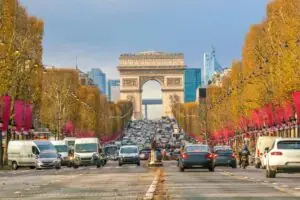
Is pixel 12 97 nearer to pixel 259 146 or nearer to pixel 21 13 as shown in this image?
pixel 21 13

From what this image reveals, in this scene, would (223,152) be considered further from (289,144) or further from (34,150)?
(289,144)

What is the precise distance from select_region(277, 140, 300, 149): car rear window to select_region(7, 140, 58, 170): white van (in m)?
32.1

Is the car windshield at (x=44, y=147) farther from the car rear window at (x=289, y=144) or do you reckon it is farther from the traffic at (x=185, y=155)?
the car rear window at (x=289, y=144)

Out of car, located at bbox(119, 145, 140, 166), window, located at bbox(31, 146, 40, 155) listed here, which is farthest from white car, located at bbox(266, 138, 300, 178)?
car, located at bbox(119, 145, 140, 166)

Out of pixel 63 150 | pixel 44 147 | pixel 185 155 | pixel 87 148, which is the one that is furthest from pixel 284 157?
pixel 63 150

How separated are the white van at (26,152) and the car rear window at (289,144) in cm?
3212

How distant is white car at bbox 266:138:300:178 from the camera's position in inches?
1641

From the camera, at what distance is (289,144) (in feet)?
139

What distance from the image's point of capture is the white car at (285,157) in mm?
41688

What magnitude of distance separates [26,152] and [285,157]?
113ft

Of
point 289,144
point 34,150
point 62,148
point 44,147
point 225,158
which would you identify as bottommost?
point 225,158

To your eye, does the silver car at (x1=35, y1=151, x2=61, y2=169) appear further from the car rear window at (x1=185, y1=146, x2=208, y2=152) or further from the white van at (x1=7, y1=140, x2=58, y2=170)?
the car rear window at (x1=185, y1=146, x2=208, y2=152)

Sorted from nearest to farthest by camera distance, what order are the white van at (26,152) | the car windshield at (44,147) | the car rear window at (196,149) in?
1. the car rear window at (196,149)
2. the white van at (26,152)
3. the car windshield at (44,147)

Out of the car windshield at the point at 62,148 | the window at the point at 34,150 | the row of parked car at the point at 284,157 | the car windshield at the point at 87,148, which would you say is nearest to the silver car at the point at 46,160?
the window at the point at 34,150
